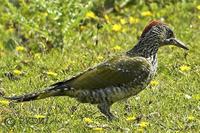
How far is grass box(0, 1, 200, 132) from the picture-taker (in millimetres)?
9297

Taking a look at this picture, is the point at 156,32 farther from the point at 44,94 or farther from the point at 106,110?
the point at 44,94

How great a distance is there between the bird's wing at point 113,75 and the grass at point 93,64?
0.39 m

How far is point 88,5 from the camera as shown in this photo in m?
13.1

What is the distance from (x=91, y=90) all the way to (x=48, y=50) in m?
3.74

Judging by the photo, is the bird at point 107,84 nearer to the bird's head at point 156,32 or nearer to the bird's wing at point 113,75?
the bird's wing at point 113,75

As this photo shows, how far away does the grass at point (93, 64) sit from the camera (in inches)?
366

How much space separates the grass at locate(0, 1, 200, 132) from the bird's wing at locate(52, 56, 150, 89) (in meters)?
0.39

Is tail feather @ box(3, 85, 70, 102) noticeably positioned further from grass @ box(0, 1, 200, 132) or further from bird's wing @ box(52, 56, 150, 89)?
grass @ box(0, 1, 200, 132)

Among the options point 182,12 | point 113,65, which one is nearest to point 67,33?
point 182,12

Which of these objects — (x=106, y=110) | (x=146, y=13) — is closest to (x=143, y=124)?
(x=106, y=110)

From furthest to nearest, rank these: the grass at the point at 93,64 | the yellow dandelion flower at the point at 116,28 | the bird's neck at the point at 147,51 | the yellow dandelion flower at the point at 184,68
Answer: the yellow dandelion flower at the point at 116,28
the yellow dandelion flower at the point at 184,68
the bird's neck at the point at 147,51
the grass at the point at 93,64

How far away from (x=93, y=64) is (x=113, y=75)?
7.46 feet

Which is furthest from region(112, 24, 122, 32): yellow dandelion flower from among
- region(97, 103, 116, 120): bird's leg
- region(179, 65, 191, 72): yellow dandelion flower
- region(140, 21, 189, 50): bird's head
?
region(97, 103, 116, 120): bird's leg

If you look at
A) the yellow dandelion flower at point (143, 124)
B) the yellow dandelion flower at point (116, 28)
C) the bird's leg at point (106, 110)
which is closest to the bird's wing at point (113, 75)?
the bird's leg at point (106, 110)
